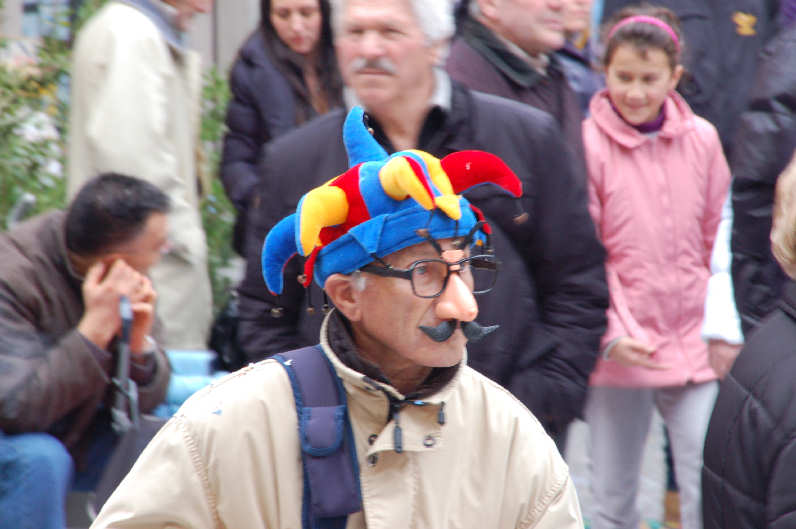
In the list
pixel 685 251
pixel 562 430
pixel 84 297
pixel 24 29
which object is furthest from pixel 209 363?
pixel 24 29

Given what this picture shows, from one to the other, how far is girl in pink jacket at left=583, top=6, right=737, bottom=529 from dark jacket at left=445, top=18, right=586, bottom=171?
37 cm

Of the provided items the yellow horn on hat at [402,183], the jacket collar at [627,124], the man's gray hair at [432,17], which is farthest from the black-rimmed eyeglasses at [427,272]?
the jacket collar at [627,124]

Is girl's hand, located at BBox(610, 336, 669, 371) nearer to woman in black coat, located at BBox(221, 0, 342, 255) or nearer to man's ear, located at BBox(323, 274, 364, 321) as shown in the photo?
woman in black coat, located at BBox(221, 0, 342, 255)

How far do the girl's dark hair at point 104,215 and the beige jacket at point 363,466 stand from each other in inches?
61.0

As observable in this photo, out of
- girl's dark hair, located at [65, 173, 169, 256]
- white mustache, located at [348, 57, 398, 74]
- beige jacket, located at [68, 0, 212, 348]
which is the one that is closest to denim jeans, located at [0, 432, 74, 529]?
girl's dark hair, located at [65, 173, 169, 256]

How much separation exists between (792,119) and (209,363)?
210 cm

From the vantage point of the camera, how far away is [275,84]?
4902 mm

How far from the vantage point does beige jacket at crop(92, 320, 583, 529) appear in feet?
7.41

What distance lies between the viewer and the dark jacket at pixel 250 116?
4.89 meters

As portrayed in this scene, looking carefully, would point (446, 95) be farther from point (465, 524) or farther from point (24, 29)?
point (24, 29)

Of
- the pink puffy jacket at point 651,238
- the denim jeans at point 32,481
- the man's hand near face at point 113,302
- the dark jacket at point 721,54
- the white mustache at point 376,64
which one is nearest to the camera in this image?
the white mustache at point 376,64

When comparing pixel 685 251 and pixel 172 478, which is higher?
pixel 172 478

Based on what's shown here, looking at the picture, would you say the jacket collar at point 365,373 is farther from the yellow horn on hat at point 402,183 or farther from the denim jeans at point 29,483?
the denim jeans at point 29,483

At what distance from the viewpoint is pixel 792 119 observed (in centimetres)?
→ 410
